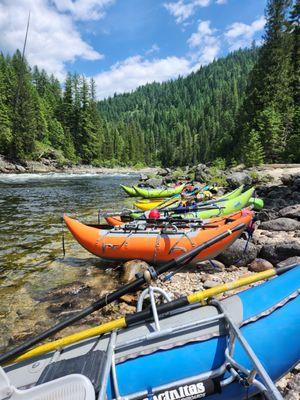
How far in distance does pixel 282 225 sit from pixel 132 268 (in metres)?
5.69

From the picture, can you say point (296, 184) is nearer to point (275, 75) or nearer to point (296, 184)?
point (296, 184)

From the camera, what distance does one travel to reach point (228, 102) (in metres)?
132

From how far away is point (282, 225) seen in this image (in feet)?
32.6

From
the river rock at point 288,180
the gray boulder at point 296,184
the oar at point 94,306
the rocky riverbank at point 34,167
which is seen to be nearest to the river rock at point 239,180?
the river rock at point 288,180

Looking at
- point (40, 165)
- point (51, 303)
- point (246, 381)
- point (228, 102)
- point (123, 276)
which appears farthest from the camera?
point (228, 102)

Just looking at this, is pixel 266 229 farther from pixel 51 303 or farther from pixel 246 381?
pixel 246 381

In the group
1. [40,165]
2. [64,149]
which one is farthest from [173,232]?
[64,149]

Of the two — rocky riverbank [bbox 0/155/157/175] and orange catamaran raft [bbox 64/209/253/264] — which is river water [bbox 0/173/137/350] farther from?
rocky riverbank [bbox 0/155/157/175]

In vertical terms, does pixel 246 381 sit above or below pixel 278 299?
below

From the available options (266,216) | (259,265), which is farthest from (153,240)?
(266,216)

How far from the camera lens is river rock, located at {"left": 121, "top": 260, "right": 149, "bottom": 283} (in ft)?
24.2

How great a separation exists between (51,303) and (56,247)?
4.22 meters

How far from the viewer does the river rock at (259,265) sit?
22.6ft

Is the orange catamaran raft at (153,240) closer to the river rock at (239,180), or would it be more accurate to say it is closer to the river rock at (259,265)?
the river rock at (259,265)
